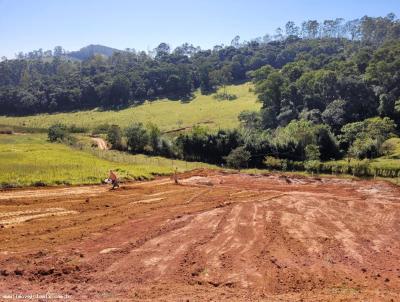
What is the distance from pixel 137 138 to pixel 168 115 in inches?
1599

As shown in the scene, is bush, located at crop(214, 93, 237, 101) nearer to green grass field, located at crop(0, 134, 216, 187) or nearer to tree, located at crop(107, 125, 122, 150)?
tree, located at crop(107, 125, 122, 150)

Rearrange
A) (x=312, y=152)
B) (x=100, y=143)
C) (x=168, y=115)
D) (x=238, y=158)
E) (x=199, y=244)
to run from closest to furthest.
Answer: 1. (x=199, y=244)
2. (x=238, y=158)
3. (x=312, y=152)
4. (x=100, y=143)
5. (x=168, y=115)

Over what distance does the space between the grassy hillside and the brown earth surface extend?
5837cm

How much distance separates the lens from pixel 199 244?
22.1 m

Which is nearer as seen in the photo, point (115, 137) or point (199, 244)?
point (199, 244)

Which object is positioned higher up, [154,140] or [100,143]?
[154,140]

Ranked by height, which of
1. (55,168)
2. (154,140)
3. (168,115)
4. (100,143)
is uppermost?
(168,115)

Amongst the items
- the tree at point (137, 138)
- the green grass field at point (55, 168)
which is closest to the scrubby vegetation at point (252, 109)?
the tree at point (137, 138)

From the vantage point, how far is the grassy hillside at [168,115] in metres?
97.9

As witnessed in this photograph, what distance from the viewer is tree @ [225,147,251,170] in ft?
184

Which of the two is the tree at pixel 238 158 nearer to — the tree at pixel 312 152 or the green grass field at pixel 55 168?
the green grass field at pixel 55 168

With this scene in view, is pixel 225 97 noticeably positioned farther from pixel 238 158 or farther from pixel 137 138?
pixel 238 158

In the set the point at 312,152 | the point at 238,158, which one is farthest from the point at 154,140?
the point at 312,152

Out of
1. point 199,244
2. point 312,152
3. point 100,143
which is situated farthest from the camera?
point 100,143
